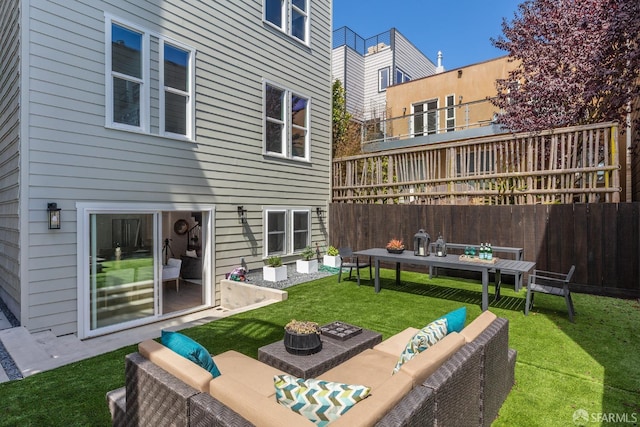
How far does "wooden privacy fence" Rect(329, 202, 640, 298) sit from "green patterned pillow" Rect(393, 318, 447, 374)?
5704 mm

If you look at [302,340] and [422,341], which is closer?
[422,341]

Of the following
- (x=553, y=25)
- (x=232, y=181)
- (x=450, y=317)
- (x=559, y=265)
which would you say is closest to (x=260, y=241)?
(x=232, y=181)

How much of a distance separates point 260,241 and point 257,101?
3.30 meters

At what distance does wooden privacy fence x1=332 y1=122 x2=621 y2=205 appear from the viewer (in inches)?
271

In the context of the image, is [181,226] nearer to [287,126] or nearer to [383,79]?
[287,126]

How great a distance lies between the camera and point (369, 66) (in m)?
19.4

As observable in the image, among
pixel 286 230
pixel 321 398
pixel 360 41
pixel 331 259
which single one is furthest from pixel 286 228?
pixel 360 41

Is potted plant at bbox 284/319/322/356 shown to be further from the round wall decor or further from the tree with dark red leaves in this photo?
the tree with dark red leaves

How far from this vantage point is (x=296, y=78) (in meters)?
9.23

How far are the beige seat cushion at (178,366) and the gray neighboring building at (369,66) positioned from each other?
16952 millimetres

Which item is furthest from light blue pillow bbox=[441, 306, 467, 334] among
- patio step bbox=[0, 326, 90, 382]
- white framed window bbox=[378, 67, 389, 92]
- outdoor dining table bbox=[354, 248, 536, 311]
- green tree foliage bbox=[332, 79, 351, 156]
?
white framed window bbox=[378, 67, 389, 92]

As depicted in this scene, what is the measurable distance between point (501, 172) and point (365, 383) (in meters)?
7.00

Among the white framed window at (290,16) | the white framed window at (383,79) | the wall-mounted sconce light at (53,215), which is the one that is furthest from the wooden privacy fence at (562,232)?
the white framed window at (383,79)

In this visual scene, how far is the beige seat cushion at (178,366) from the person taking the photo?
2.07 meters
